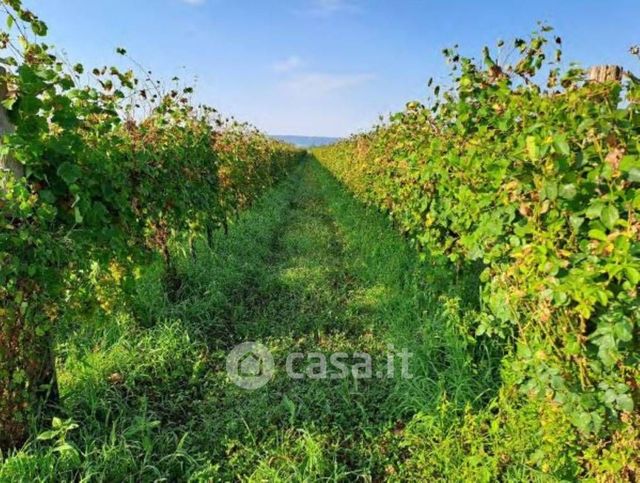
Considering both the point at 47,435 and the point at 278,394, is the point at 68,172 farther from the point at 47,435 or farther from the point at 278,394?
the point at 278,394

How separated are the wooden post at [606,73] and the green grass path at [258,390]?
176 cm

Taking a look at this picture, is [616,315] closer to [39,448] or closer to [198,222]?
[39,448]

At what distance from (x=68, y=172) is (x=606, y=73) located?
2.69 m

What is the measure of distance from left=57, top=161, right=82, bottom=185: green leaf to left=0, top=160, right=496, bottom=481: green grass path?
37.4 inches

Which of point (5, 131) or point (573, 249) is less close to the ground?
point (5, 131)

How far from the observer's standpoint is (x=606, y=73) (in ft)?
6.71

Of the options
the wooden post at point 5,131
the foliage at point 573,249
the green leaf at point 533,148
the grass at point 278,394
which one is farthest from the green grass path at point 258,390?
the green leaf at point 533,148

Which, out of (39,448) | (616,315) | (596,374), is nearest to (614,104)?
(616,315)

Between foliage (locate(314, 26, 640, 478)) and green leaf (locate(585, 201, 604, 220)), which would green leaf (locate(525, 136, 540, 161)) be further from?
green leaf (locate(585, 201, 604, 220))

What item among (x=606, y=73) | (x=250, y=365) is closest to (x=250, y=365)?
(x=250, y=365)

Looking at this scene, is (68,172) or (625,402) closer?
(625,402)

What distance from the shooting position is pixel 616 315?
1747 mm

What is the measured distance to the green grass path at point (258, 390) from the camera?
2590 millimetres

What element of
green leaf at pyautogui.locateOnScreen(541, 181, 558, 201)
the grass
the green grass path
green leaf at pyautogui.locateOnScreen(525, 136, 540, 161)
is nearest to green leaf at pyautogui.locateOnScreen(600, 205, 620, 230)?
green leaf at pyautogui.locateOnScreen(541, 181, 558, 201)
